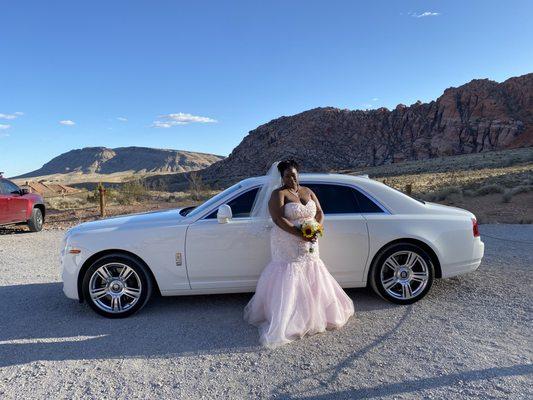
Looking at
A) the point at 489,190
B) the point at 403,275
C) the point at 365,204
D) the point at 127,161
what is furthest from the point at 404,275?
the point at 127,161

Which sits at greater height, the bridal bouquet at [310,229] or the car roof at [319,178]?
the car roof at [319,178]

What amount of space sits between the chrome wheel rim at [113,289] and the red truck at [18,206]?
25.7 feet

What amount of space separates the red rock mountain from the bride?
70.0m

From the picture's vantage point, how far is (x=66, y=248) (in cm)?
518

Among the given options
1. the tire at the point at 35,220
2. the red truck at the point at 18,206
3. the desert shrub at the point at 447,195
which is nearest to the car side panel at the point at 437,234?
the red truck at the point at 18,206

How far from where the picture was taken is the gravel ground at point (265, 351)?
3533mm

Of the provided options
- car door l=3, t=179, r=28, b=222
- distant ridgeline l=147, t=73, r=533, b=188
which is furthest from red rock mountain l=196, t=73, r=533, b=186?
car door l=3, t=179, r=28, b=222

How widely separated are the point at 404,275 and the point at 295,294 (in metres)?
1.57

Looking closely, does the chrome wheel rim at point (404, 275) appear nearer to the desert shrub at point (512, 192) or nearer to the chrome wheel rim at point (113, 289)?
the chrome wheel rim at point (113, 289)

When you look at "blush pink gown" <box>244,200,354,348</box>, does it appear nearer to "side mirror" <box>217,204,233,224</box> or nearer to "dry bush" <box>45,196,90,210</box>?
"side mirror" <box>217,204,233,224</box>

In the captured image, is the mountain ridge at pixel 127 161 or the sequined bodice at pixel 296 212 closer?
the sequined bodice at pixel 296 212

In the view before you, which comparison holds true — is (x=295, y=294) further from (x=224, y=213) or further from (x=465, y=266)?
(x=465, y=266)

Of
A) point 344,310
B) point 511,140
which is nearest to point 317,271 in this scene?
point 344,310

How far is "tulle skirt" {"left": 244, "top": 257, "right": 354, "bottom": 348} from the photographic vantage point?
4.36m
